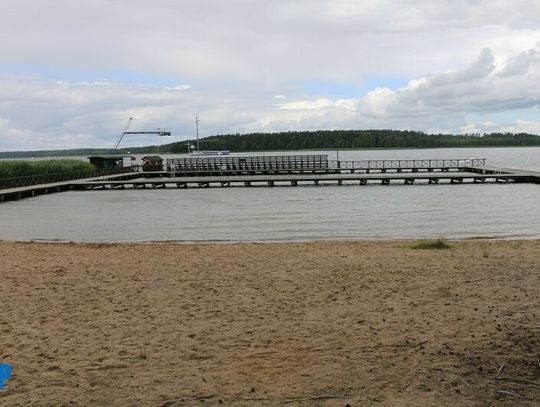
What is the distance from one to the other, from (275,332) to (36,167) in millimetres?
54191

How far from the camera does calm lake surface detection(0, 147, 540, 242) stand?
21500 millimetres

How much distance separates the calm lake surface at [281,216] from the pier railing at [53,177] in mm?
5632

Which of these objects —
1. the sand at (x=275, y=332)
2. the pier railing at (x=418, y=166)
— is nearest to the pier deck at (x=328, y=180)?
the pier railing at (x=418, y=166)

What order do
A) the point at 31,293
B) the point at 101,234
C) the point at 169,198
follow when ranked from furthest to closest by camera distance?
the point at 169,198 < the point at 101,234 < the point at 31,293

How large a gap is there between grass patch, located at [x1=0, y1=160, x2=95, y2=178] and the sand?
1635 inches

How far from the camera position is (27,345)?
6586 millimetres

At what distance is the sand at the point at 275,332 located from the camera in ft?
16.3

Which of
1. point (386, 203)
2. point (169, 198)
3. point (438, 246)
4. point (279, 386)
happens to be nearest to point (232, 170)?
point (169, 198)

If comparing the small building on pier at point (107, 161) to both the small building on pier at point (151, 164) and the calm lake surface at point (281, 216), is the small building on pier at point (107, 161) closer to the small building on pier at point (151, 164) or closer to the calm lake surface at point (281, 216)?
the small building on pier at point (151, 164)

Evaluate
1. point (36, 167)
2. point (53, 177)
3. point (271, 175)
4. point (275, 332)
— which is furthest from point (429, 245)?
point (271, 175)

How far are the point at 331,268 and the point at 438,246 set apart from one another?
4632 millimetres

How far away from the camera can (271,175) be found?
7031 cm

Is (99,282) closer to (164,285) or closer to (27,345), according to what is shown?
(164,285)

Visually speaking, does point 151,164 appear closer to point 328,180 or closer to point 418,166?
point 328,180
